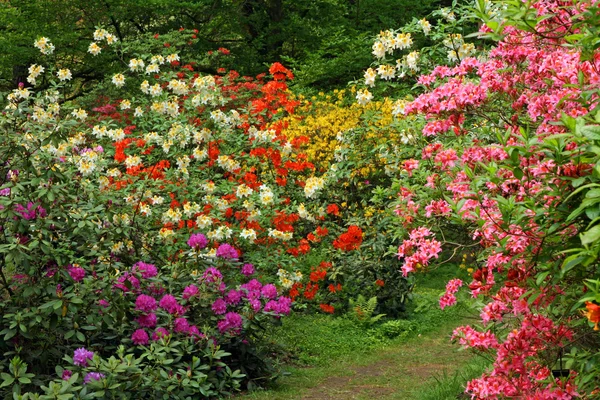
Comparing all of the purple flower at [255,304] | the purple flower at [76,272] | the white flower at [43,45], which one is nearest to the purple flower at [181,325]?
the purple flower at [255,304]

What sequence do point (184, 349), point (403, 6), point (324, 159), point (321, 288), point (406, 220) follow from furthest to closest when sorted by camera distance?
point (403, 6), point (324, 159), point (321, 288), point (184, 349), point (406, 220)

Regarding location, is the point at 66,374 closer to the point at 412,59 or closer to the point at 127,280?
the point at 127,280

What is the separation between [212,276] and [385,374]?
5.97 feet

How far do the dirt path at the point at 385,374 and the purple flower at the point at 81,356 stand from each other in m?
1.41

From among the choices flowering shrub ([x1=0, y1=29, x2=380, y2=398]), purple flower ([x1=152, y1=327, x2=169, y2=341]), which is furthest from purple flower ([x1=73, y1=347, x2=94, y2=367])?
purple flower ([x1=152, y1=327, x2=169, y2=341])

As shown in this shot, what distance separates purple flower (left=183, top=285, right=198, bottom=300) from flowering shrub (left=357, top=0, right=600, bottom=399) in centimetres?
188

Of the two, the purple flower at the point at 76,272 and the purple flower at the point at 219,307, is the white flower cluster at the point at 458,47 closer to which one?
the purple flower at the point at 219,307

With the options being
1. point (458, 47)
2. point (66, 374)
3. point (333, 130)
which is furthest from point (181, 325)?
point (333, 130)

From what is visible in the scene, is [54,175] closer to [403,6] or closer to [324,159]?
[324,159]

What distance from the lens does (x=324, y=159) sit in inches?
384

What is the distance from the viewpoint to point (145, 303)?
212 inches

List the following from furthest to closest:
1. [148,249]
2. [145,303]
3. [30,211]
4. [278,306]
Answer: [148,249], [278,306], [145,303], [30,211]

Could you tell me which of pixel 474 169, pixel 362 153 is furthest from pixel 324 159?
pixel 474 169

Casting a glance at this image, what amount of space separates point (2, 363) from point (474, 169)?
10.1 feet
